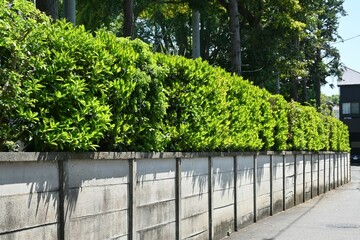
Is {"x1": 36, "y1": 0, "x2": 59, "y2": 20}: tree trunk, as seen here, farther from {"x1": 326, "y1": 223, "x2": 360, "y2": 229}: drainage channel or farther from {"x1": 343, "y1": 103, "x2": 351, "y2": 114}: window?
{"x1": 343, "y1": 103, "x2": 351, "y2": 114}: window

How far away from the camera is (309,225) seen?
12727mm

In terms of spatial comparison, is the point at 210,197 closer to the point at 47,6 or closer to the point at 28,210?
the point at 47,6

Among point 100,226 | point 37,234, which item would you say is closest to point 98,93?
point 100,226

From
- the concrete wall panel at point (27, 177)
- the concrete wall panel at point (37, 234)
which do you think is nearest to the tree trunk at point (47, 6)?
the concrete wall panel at point (27, 177)

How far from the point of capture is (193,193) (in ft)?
30.7

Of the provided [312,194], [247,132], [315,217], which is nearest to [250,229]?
[247,132]

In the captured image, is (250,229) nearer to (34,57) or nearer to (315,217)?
(315,217)

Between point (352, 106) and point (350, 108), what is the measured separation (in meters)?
0.38

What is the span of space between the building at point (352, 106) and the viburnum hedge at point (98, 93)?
236ft

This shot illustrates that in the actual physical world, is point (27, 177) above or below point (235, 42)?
below

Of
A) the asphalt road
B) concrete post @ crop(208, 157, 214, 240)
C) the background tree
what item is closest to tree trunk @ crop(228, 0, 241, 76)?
the background tree

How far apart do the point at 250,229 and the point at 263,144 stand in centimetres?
254

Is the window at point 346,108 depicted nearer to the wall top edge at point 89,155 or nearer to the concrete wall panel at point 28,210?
the wall top edge at point 89,155

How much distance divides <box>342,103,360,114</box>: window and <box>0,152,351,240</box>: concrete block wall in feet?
230
